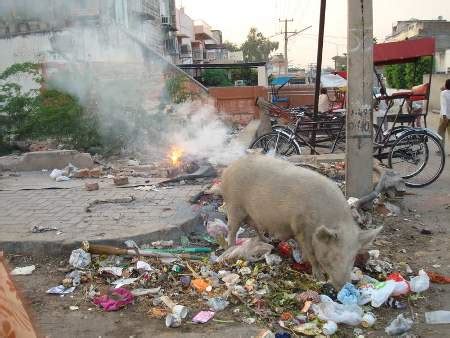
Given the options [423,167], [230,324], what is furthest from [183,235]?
[423,167]

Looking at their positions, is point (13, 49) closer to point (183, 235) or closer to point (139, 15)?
point (139, 15)

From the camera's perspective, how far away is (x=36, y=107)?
36.2ft

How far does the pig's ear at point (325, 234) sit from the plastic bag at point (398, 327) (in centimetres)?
72

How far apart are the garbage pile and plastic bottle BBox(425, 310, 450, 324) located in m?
0.17

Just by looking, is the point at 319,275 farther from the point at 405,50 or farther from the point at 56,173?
the point at 405,50

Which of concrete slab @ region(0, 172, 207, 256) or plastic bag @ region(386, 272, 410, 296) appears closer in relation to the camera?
plastic bag @ region(386, 272, 410, 296)

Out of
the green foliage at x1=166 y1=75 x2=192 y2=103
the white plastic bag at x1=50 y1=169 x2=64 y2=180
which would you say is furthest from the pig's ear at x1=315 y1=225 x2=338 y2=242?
the green foliage at x1=166 y1=75 x2=192 y2=103

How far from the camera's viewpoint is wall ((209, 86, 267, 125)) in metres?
14.8

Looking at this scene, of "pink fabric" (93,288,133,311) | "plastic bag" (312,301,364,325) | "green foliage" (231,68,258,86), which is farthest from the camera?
"green foliage" (231,68,258,86)

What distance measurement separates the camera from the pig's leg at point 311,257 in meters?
4.23

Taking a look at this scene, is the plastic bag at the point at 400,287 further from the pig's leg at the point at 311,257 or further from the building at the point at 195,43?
the building at the point at 195,43

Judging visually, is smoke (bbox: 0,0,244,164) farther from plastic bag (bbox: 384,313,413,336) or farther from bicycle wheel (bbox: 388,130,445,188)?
plastic bag (bbox: 384,313,413,336)

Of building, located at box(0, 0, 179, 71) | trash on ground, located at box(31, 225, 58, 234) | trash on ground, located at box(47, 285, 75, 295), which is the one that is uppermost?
building, located at box(0, 0, 179, 71)

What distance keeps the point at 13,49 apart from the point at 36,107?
858 cm
